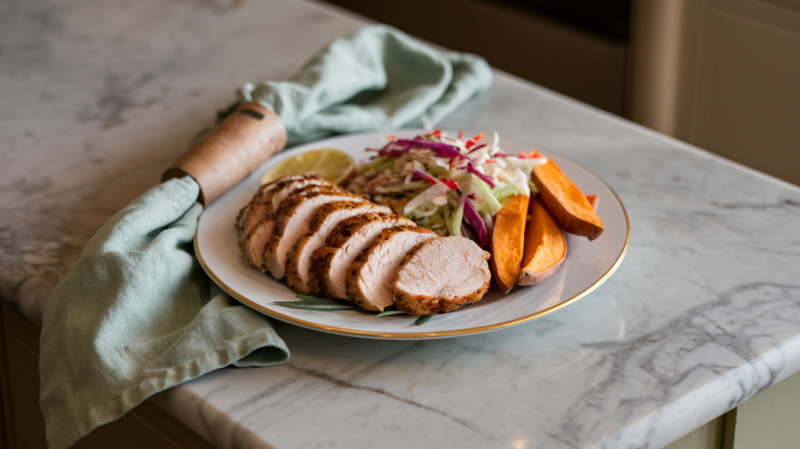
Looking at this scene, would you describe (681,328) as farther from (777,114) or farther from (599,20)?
(599,20)

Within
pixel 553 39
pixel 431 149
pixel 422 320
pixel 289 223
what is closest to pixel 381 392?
pixel 422 320

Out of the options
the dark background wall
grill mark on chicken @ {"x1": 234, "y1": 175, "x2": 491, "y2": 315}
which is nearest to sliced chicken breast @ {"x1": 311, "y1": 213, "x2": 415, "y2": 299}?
grill mark on chicken @ {"x1": 234, "y1": 175, "x2": 491, "y2": 315}

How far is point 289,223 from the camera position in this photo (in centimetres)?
130

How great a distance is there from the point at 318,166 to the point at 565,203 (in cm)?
62

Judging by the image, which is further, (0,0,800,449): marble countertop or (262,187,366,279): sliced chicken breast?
(262,187,366,279): sliced chicken breast

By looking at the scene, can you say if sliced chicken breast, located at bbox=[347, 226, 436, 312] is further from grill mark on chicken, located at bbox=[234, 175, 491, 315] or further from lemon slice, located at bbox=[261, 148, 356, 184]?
lemon slice, located at bbox=[261, 148, 356, 184]

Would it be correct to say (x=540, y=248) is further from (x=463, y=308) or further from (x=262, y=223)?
(x=262, y=223)

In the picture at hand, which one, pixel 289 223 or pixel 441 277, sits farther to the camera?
pixel 289 223

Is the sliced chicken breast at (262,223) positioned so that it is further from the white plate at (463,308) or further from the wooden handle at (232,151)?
the wooden handle at (232,151)

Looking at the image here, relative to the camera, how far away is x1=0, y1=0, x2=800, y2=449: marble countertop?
3.44 feet

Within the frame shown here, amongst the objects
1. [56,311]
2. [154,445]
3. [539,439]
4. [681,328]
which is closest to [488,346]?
→ [539,439]

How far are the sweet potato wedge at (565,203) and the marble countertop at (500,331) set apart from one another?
13 centimetres

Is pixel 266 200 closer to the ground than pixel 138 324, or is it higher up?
higher up

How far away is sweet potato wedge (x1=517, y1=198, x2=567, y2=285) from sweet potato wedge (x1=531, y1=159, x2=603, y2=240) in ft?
0.07
